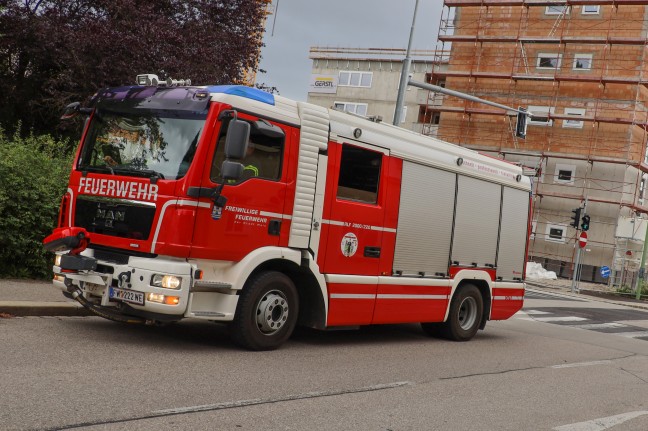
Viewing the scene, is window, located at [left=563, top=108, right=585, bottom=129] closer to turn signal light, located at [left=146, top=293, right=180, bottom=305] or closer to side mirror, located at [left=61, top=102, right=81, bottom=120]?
side mirror, located at [left=61, top=102, right=81, bottom=120]

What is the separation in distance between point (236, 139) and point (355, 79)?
52.3 metres

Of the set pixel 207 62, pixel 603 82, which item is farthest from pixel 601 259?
pixel 207 62

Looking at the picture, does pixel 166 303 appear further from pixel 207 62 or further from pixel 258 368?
pixel 207 62

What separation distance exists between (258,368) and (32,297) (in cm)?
358

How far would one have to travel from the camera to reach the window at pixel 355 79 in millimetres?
58375

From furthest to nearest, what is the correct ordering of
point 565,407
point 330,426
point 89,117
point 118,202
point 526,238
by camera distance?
point 526,238 < point 89,117 < point 118,202 < point 565,407 < point 330,426

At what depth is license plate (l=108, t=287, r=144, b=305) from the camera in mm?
7527

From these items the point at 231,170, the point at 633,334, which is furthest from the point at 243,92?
the point at 633,334

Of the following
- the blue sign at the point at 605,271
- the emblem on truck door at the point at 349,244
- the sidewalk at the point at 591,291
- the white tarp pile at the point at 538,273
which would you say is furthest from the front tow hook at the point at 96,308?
the white tarp pile at the point at 538,273

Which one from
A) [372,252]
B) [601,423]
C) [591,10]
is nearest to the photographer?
[601,423]

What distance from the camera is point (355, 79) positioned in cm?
5894

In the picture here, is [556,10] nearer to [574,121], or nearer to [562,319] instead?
[574,121]

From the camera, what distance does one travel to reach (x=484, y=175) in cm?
1203

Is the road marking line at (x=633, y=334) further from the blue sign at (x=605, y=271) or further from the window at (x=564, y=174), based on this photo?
the window at (x=564, y=174)
